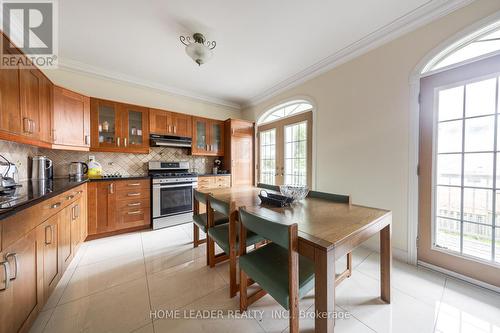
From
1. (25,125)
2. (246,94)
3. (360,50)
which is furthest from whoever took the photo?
(246,94)

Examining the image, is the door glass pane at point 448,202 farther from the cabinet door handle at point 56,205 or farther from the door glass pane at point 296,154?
the cabinet door handle at point 56,205

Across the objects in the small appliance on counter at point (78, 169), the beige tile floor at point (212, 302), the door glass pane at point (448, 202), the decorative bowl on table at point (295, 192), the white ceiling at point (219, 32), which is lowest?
the beige tile floor at point (212, 302)

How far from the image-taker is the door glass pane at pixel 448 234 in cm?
168

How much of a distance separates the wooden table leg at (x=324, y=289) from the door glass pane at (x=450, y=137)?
1.88 m

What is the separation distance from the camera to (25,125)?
5.29ft

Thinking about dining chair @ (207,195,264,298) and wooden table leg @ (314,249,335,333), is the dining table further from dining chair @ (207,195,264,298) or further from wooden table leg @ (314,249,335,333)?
dining chair @ (207,195,264,298)

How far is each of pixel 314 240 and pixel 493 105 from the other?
2086mm

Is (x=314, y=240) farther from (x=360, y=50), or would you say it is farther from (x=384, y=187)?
(x=360, y=50)

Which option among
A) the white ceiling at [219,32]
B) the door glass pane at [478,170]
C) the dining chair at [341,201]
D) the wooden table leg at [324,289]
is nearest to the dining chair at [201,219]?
the dining chair at [341,201]

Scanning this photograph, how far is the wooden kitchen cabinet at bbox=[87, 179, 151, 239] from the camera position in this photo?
2492mm

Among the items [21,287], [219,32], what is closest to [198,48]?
[219,32]

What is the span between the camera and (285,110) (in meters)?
3.60

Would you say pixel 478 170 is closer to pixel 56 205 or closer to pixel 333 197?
pixel 333 197

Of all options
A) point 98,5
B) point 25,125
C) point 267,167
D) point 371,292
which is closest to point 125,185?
point 25,125
